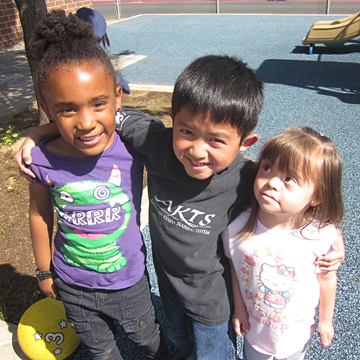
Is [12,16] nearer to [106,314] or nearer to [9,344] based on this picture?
[9,344]

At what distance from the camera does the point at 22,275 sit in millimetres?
3096

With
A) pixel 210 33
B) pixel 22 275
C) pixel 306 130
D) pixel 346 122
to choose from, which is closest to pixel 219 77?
pixel 306 130

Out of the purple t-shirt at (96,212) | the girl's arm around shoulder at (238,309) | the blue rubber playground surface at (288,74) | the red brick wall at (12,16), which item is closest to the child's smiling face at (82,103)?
the purple t-shirt at (96,212)

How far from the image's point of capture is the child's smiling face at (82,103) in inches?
60.0

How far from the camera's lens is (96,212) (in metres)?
1.77

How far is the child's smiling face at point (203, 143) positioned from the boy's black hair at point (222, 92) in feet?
0.10

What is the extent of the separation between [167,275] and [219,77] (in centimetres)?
103

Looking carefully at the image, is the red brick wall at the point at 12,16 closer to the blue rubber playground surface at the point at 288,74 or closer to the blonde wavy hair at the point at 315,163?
the blue rubber playground surface at the point at 288,74

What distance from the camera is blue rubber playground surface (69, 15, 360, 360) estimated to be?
278cm

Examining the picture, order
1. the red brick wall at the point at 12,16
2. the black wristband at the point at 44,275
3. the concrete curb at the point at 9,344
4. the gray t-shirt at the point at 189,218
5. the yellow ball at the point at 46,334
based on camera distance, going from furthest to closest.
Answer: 1. the red brick wall at the point at 12,16
2. the concrete curb at the point at 9,344
3. the yellow ball at the point at 46,334
4. the black wristband at the point at 44,275
5. the gray t-shirt at the point at 189,218

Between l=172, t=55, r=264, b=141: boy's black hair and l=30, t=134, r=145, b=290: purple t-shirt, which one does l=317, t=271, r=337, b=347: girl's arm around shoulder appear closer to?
l=172, t=55, r=264, b=141: boy's black hair

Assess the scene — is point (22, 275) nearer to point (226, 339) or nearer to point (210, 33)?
point (226, 339)

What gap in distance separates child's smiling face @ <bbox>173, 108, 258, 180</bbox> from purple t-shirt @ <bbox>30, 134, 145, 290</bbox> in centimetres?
42

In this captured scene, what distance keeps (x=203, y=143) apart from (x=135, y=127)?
0.47 metres
